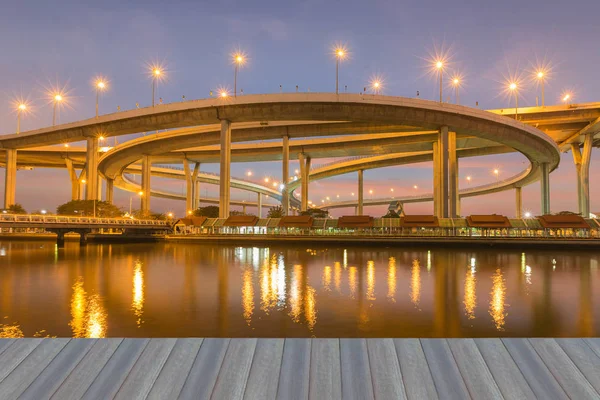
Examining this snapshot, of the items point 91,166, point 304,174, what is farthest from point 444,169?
point 91,166

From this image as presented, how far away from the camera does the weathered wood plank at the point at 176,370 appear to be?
4.16m

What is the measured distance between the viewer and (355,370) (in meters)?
4.35

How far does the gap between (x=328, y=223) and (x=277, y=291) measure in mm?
40578

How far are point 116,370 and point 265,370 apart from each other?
163 cm

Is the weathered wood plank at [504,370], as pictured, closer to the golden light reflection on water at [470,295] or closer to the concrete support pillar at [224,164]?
the golden light reflection on water at [470,295]

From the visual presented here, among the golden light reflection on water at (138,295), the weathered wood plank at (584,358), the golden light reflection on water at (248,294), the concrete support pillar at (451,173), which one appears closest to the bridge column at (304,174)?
the concrete support pillar at (451,173)

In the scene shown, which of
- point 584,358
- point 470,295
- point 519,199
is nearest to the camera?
point 584,358

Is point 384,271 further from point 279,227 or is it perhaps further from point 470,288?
point 279,227

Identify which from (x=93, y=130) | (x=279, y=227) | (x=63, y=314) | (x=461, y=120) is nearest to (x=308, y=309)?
(x=63, y=314)

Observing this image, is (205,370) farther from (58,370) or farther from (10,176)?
(10,176)

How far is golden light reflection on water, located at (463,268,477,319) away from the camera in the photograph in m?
13.5

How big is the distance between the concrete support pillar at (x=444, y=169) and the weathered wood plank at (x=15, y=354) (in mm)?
60772

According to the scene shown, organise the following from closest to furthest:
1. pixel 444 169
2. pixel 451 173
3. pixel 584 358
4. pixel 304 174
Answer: pixel 584 358, pixel 444 169, pixel 451 173, pixel 304 174

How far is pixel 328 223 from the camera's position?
2253 inches
